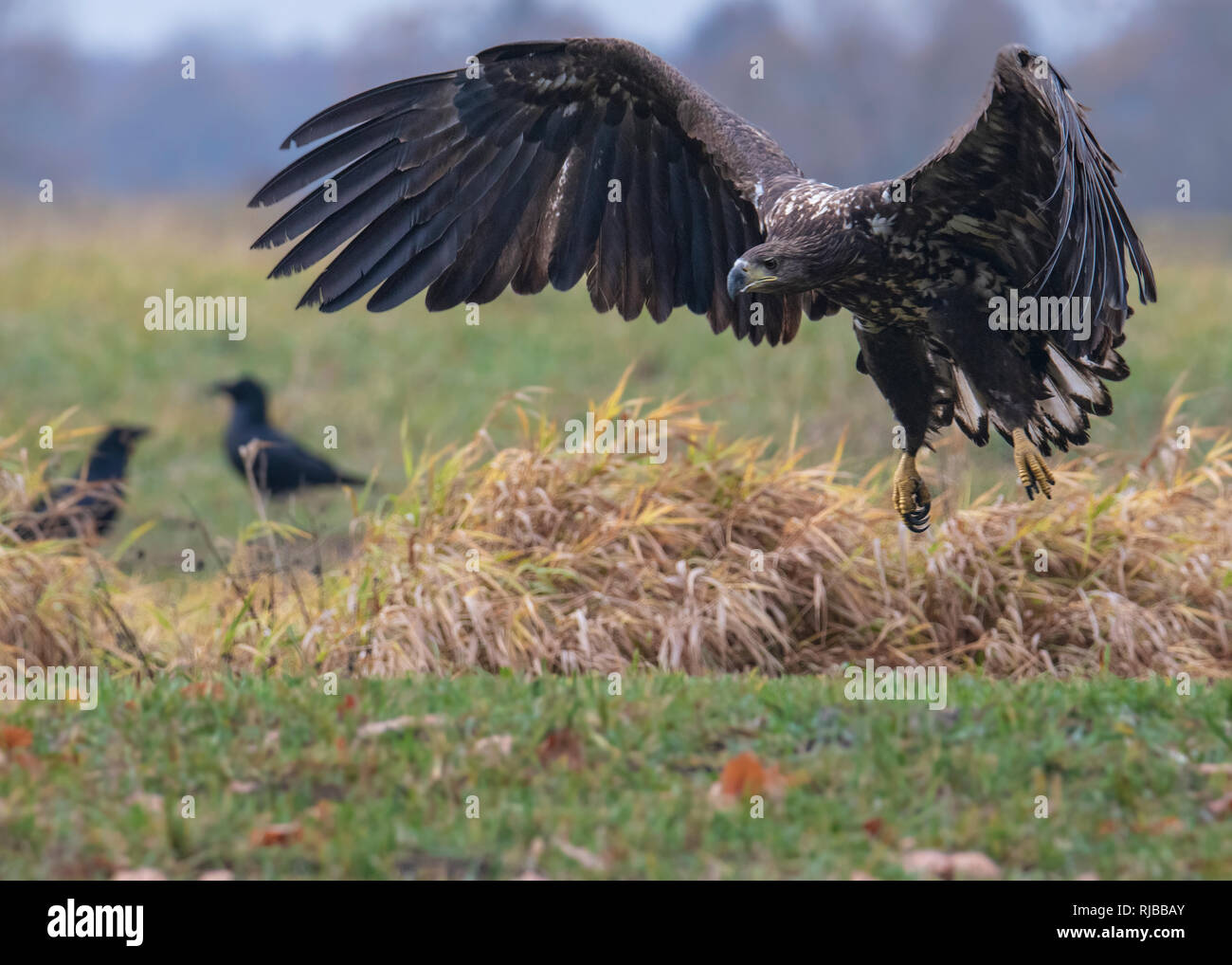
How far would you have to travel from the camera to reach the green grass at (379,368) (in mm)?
17500

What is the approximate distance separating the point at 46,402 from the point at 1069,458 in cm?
1522

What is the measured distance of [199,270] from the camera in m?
26.6

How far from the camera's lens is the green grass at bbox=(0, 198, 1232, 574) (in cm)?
1750

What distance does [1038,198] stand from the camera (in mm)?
6273

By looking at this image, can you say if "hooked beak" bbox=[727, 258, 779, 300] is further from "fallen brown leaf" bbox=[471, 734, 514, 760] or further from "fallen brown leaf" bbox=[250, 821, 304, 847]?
"fallen brown leaf" bbox=[250, 821, 304, 847]

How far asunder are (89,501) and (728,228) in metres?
5.38

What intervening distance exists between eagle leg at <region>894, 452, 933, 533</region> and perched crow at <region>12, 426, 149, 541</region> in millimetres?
4521

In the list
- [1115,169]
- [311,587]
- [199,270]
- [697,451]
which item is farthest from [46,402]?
[1115,169]

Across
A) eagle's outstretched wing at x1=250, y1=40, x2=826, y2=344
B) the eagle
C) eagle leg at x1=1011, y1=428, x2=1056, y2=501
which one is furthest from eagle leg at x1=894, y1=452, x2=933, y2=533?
eagle's outstretched wing at x1=250, y1=40, x2=826, y2=344

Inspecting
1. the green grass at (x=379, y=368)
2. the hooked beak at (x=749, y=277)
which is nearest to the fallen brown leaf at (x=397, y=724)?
the hooked beak at (x=749, y=277)

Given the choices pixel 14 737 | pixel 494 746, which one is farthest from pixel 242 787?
pixel 14 737

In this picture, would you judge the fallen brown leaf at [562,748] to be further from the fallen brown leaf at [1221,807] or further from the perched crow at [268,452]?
the perched crow at [268,452]

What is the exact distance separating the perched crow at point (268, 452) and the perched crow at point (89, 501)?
36.5 inches

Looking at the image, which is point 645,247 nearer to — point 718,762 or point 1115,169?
point 1115,169
